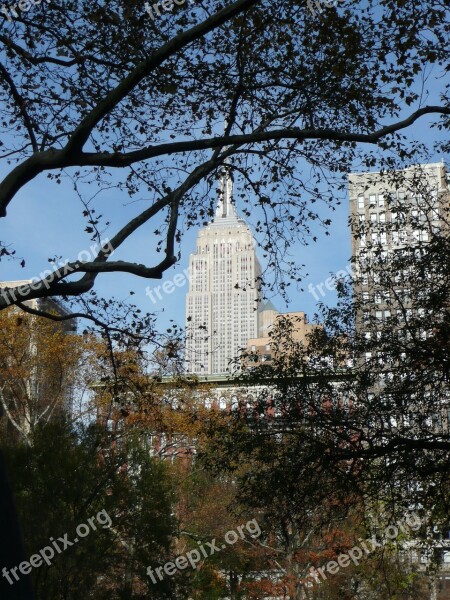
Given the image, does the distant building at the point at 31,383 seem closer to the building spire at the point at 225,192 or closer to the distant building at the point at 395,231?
the distant building at the point at 395,231

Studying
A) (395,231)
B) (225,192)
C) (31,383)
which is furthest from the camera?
(31,383)

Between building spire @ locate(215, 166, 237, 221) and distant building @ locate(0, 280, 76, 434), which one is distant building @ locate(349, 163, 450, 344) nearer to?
building spire @ locate(215, 166, 237, 221)

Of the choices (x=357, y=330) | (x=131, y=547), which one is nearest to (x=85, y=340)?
(x=131, y=547)

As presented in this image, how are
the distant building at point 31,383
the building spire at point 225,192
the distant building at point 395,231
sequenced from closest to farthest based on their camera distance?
the building spire at point 225,192 → the distant building at point 395,231 → the distant building at point 31,383

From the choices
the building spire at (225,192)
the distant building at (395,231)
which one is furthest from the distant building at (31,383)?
the building spire at (225,192)

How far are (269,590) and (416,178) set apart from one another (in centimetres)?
2129

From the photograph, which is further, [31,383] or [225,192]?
[31,383]

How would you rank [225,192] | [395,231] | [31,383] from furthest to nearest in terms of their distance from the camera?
[31,383] < [395,231] < [225,192]

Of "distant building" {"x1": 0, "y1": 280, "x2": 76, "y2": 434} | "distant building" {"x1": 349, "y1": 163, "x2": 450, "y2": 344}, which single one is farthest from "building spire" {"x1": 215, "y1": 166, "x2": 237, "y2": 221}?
"distant building" {"x1": 0, "y1": 280, "x2": 76, "y2": 434}

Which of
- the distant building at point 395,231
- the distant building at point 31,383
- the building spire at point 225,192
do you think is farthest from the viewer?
the distant building at point 31,383

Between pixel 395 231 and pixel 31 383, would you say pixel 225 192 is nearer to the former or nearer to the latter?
pixel 395 231

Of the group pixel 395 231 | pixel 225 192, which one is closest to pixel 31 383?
pixel 395 231

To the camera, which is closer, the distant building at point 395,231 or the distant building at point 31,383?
the distant building at point 395,231

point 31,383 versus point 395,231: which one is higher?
point 31,383
